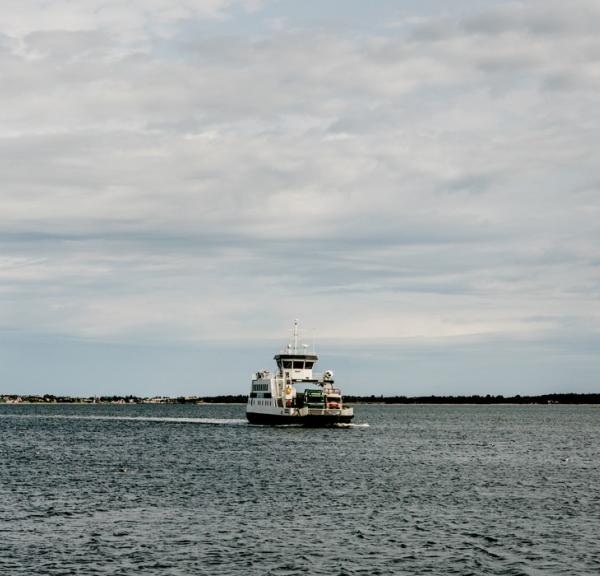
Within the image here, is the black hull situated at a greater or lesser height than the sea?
greater

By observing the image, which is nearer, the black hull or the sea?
the sea

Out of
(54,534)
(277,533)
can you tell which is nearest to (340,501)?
(277,533)

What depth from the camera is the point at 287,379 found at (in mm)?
146875

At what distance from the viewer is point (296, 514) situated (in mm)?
53594

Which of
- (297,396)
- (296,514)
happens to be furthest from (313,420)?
(296,514)

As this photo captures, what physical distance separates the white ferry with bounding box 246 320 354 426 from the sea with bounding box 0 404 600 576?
39.4 metres

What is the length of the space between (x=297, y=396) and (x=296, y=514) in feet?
308

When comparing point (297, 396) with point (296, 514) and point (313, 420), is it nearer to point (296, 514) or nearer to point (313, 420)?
point (313, 420)

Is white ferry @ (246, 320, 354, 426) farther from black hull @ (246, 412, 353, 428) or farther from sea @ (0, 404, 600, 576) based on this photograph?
sea @ (0, 404, 600, 576)

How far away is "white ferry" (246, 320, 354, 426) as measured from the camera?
462 feet

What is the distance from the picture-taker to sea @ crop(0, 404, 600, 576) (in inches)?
1571

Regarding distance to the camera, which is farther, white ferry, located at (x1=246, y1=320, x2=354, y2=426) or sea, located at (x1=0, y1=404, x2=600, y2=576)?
white ferry, located at (x1=246, y1=320, x2=354, y2=426)

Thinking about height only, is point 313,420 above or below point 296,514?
above

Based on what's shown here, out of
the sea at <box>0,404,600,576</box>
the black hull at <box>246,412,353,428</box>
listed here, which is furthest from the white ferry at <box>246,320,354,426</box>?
the sea at <box>0,404,600,576</box>
